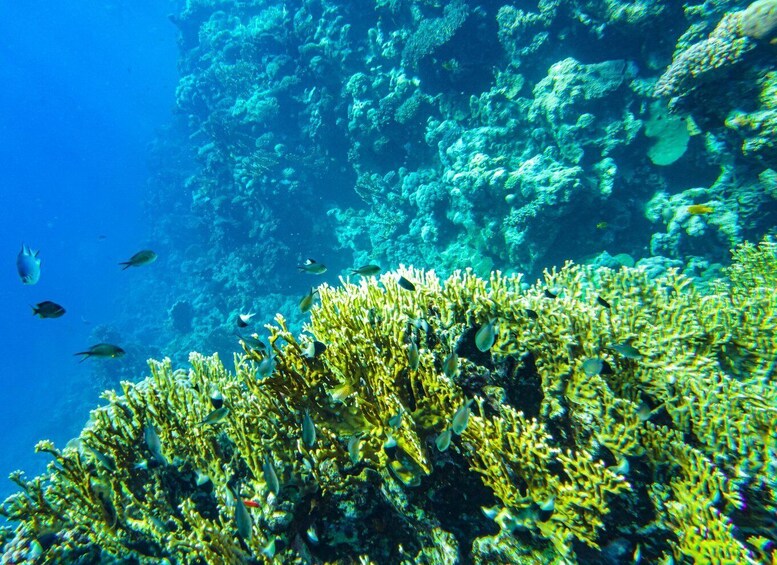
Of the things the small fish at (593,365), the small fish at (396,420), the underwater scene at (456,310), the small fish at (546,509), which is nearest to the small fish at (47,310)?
the underwater scene at (456,310)

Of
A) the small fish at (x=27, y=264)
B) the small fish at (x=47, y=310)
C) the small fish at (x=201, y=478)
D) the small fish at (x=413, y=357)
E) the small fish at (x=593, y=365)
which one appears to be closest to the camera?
the small fish at (x=593, y=365)

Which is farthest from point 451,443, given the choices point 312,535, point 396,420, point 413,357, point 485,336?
point 312,535

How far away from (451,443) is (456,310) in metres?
1.18

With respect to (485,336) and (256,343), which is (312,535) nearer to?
(256,343)

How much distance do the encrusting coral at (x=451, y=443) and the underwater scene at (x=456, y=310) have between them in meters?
0.02

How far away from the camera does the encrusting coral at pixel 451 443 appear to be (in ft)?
8.50

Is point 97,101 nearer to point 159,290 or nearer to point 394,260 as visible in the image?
point 159,290

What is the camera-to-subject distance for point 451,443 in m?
3.03

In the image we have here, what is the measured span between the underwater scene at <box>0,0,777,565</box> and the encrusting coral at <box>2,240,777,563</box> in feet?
0.07

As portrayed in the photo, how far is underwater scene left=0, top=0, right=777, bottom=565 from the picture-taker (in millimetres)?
2730

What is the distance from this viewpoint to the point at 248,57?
2336cm

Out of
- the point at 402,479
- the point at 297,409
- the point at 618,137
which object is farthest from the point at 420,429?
the point at 618,137

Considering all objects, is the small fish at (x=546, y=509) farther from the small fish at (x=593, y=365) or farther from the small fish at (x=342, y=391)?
the small fish at (x=342, y=391)

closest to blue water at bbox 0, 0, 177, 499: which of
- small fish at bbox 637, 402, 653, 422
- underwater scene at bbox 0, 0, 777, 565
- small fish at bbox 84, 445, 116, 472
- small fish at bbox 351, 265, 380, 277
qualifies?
underwater scene at bbox 0, 0, 777, 565
